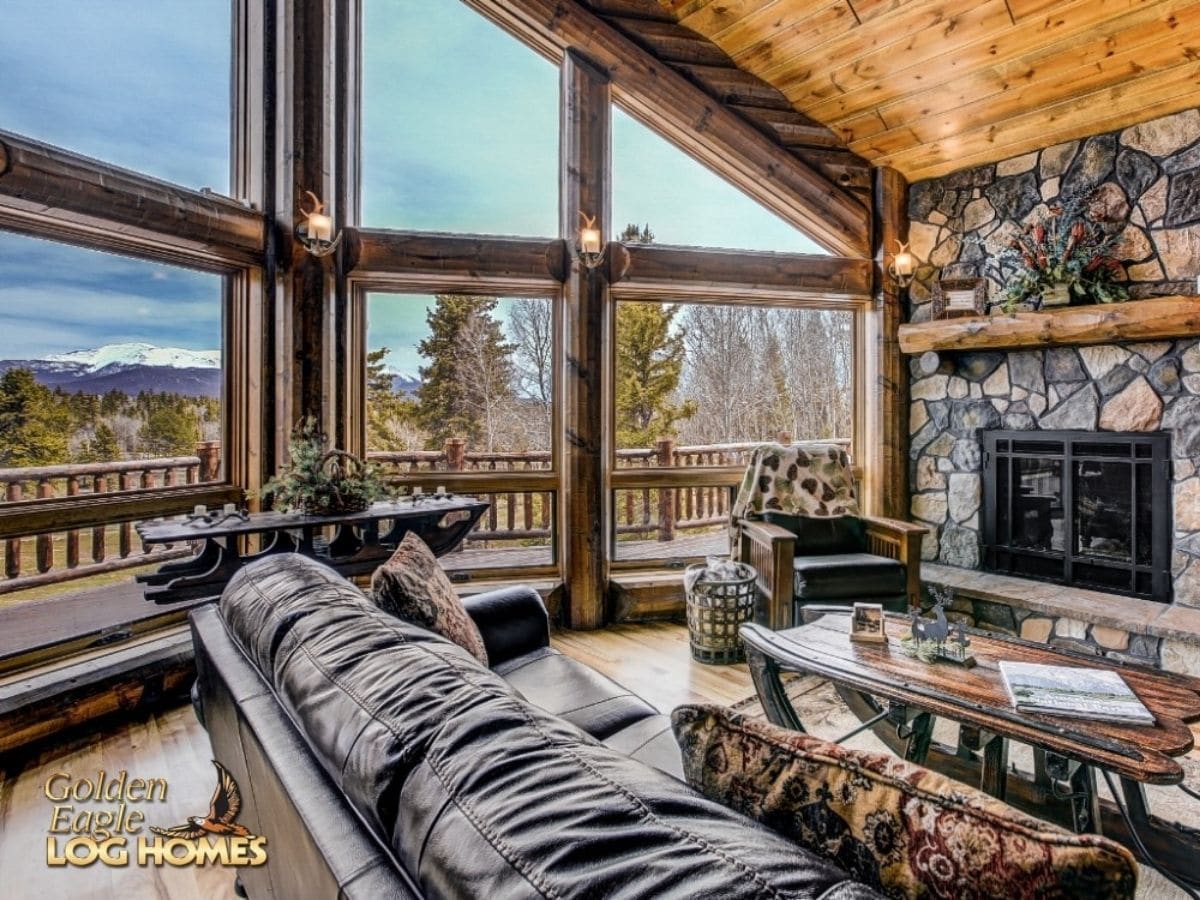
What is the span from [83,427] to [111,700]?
3.83 ft

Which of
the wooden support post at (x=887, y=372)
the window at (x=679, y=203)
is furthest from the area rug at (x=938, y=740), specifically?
the window at (x=679, y=203)

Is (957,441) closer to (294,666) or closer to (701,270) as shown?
(701,270)

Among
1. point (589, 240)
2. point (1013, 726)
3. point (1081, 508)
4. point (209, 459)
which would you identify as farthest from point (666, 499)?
point (1013, 726)

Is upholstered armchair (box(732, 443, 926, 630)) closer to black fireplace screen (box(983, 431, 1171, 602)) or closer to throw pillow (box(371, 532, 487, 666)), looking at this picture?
black fireplace screen (box(983, 431, 1171, 602))

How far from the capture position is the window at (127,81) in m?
2.66

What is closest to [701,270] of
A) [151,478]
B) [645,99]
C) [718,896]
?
[645,99]

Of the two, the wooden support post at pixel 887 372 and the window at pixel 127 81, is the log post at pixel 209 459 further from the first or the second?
the wooden support post at pixel 887 372

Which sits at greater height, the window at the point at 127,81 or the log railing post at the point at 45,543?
the window at the point at 127,81

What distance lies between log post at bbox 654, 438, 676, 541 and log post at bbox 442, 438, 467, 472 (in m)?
1.22

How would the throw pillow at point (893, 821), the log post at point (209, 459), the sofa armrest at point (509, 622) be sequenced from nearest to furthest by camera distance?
the throw pillow at point (893, 821) < the sofa armrest at point (509, 622) < the log post at point (209, 459)

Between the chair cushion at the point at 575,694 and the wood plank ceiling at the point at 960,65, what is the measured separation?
358cm

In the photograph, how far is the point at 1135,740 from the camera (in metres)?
1.62

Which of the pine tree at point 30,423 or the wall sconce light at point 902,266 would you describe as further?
the wall sconce light at point 902,266

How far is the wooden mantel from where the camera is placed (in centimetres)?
326
